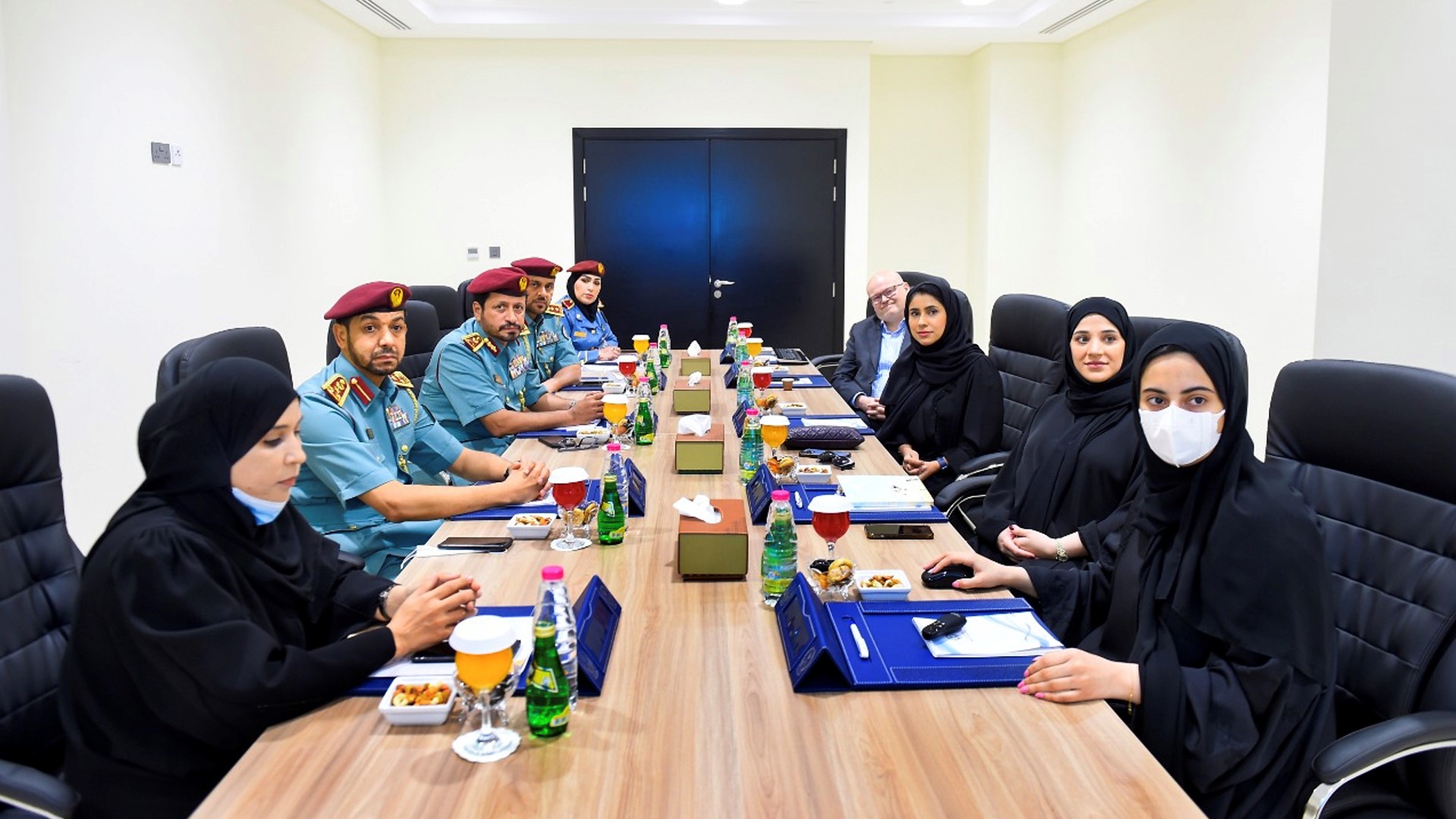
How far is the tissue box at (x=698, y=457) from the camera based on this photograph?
2955 millimetres

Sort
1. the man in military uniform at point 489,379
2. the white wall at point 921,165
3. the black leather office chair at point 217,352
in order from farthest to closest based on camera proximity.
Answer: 1. the white wall at point 921,165
2. the man in military uniform at point 489,379
3. the black leather office chair at point 217,352

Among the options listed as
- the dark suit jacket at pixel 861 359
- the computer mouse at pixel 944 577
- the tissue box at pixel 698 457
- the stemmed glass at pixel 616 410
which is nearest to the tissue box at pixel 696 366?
the dark suit jacket at pixel 861 359

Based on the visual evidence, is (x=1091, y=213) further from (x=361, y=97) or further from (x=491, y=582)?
(x=491, y=582)

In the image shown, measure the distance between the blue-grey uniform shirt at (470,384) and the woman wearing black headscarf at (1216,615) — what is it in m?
2.54

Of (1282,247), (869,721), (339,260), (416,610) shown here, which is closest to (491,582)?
(416,610)

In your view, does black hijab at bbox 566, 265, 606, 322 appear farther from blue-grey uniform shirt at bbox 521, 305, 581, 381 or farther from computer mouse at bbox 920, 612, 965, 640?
computer mouse at bbox 920, 612, 965, 640

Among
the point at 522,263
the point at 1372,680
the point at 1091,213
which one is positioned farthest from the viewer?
the point at 1091,213

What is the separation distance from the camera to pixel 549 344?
538cm

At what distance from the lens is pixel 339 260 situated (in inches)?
285

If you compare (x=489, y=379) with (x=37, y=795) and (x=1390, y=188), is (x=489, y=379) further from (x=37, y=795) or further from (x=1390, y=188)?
(x=1390, y=188)

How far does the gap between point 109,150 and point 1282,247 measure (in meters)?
5.74

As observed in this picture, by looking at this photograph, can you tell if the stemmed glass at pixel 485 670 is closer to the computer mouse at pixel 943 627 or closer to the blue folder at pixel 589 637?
the blue folder at pixel 589 637

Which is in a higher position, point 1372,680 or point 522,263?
point 522,263

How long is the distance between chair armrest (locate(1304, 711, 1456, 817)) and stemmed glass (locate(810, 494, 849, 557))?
2.78 ft
